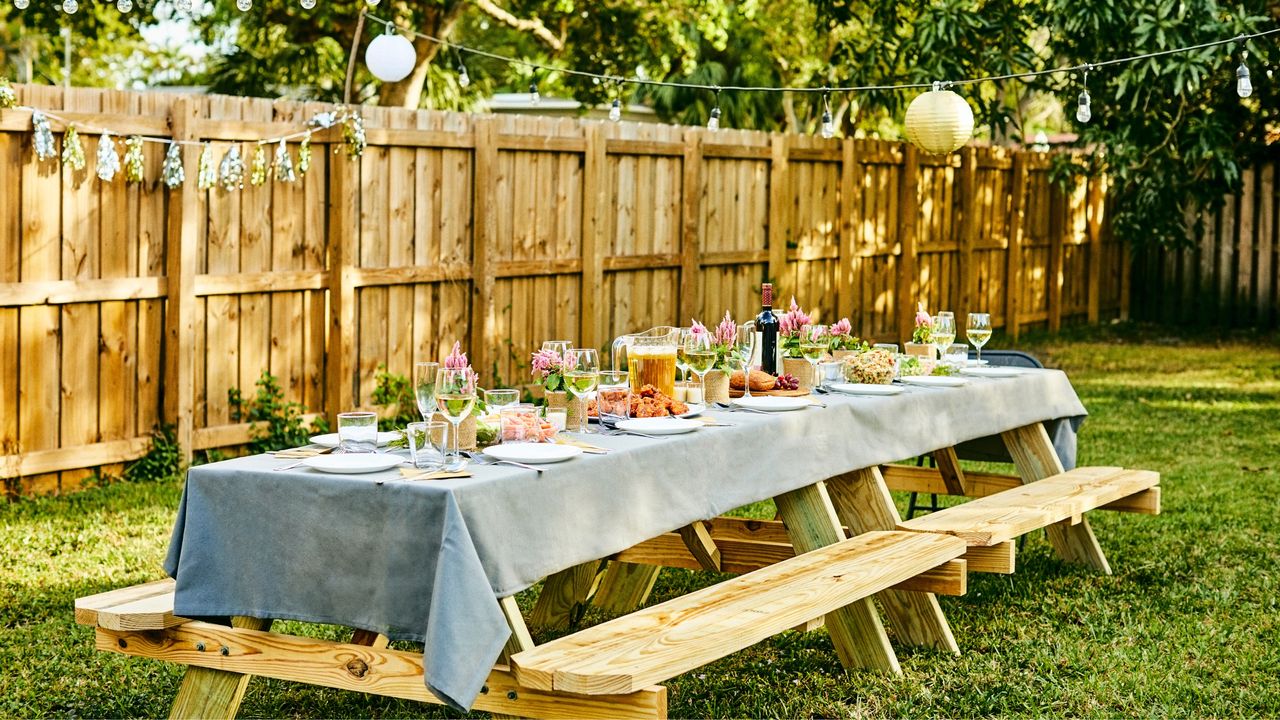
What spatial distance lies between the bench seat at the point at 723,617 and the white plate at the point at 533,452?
0.44m

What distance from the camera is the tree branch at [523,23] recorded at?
1510 cm

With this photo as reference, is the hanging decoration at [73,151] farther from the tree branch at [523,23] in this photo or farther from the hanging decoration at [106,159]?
the tree branch at [523,23]

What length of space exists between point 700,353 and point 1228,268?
14.1 m

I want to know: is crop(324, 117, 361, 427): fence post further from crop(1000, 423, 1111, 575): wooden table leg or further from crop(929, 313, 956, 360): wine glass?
crop(1000, 423, 1111, 575): wooden table leg

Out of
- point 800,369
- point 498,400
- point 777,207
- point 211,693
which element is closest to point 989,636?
point 800,369

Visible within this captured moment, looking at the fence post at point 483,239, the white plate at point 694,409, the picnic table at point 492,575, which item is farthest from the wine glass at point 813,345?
the fence post at point 483,239

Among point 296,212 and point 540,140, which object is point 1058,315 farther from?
point 296,212

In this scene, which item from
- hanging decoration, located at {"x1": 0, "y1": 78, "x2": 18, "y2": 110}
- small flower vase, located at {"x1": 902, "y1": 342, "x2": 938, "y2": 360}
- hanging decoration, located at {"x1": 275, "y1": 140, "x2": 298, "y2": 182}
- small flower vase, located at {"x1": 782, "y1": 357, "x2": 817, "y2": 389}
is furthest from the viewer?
hanging decoration, located at {"x1": 275, "y1": 140, "x2": 298, "y2": 182}

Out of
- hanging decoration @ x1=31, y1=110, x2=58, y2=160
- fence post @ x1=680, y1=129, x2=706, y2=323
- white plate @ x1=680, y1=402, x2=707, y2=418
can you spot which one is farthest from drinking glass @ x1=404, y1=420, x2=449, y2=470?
fence post @ x1=680, y1=129, x2=706, y2=323

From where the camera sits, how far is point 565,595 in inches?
205

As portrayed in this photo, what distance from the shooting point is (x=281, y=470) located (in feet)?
11.7

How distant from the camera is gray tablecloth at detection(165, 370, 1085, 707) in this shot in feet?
10.9

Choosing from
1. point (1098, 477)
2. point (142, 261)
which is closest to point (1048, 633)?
point (1098, 477)

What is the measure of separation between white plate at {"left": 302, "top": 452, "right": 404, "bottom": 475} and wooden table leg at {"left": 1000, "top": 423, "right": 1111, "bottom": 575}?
3381 mm
